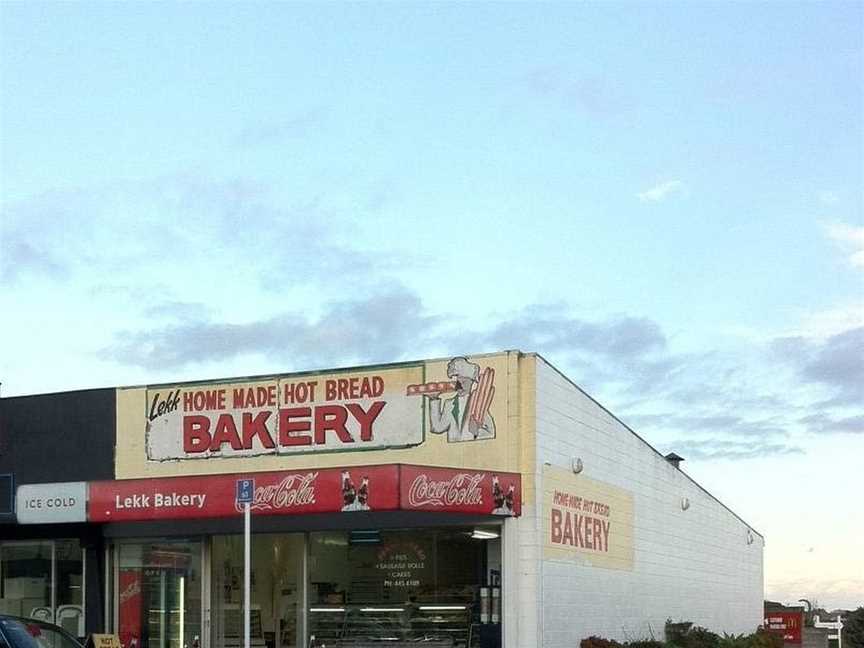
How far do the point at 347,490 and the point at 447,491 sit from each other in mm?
1551

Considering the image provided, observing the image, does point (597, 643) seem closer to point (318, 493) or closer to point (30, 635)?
point (318, 493)

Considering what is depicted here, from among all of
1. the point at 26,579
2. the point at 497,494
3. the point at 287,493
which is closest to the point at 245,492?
the point at 287,493

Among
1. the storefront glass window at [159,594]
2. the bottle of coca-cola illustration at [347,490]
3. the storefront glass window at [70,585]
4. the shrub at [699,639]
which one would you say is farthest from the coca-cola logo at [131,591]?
the shrub at [699,639]

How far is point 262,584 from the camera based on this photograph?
25.2 meters

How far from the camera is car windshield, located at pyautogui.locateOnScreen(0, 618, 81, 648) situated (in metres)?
15.5

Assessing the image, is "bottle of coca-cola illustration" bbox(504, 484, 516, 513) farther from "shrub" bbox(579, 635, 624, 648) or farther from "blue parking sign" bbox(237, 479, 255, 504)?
"blue parking sign" bbox(237, 479, 255, 504)

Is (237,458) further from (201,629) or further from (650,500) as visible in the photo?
(650,500)

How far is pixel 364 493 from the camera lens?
814 inches

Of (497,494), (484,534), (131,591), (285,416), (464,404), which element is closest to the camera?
(497,494)

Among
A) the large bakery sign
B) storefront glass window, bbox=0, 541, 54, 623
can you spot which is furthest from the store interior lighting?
storefront glass window, bbox=0, 541, 54, 623

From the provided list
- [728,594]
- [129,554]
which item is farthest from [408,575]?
[728,594]

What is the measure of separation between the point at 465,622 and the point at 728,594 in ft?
51.3

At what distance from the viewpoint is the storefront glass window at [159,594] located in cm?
2533

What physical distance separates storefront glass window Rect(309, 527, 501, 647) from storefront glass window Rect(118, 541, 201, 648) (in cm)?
255
